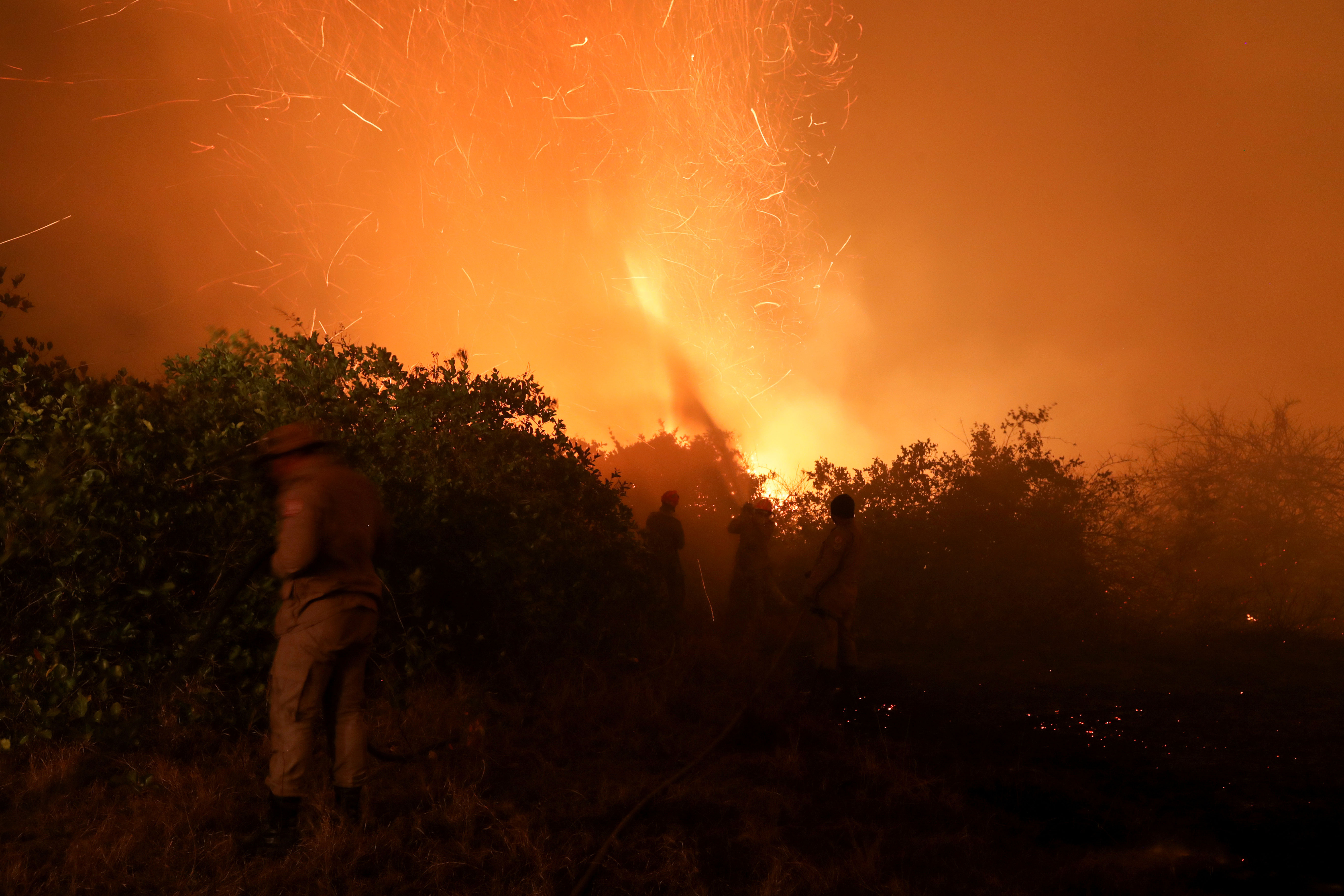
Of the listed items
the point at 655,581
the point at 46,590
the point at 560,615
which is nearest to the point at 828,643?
the point at 655,581

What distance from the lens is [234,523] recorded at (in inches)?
209

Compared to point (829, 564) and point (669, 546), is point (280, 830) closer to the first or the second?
point (829, 564)

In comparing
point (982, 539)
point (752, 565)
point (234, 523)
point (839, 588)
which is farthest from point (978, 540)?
point (234, 523)

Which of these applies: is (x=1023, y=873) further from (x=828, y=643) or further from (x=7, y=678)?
(x=7, y=678)

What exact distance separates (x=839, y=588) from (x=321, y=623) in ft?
16.9

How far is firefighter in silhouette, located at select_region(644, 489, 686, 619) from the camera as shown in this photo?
33.7ft

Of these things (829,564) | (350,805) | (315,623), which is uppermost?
(829,564)

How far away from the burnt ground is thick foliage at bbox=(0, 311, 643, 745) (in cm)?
308

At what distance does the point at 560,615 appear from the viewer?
7086 mm

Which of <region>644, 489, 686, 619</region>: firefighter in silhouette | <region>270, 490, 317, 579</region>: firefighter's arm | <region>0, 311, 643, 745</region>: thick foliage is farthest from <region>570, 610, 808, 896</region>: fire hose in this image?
<region>644, 489, 686, 619</region>: firefighter in silhouette

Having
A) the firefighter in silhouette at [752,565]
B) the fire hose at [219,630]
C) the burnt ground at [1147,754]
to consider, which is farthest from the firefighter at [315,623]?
the firefighter in silhouette at [752,565]

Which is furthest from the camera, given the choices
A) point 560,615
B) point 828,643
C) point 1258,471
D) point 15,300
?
point 1258,471

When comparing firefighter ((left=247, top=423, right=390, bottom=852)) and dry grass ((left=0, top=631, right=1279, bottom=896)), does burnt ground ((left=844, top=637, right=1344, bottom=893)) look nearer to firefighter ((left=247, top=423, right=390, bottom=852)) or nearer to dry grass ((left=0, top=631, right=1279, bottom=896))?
dry grass ((left=0, top=631, right=1279, bottom=896))

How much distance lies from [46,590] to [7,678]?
53cm
